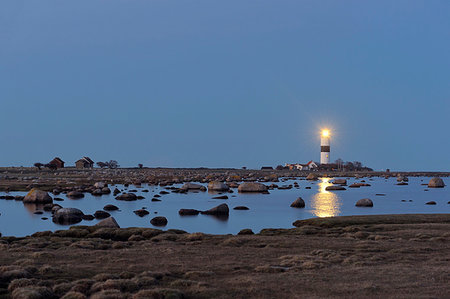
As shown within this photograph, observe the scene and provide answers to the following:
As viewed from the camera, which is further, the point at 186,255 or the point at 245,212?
the point at 245,212

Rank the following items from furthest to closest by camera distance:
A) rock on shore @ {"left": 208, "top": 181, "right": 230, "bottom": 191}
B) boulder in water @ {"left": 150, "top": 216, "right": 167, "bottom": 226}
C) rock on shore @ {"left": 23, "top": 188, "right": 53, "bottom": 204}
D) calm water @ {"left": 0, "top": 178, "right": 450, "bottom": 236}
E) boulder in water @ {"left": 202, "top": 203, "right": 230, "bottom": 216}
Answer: rock on shore @ {"left": 208, "top": 181, "right": 230, "bottom": 191}
rock on shore @ {"left": 23, "top": 188, "right": 53, "bottom": 204}
boulder in water @ {"left": 202, "top": 203, "right": 230, "bottom": 216}
boulder in water @ {"left": 150, "top": 216, "right": 167, "bottom": 226}
calm water @ {"left": 0, "top": 178, "right": 450, "bottom": 236}

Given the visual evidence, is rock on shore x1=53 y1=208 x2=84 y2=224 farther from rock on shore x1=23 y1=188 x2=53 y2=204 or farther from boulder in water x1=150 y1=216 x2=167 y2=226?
rock on shore x1=23 y1=188 x2=53 y2=204

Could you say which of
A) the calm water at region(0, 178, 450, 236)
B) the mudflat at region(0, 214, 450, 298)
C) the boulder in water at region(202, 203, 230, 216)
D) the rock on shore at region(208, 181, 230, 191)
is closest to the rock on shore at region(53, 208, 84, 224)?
the calm water at region(0, 178, 450, 236)

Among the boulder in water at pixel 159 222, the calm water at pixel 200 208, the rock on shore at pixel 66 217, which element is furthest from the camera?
the boulder in water at pixel 159 222

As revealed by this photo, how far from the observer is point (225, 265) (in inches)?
909

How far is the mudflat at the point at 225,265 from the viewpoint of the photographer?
17781 mm

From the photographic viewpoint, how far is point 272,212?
2381 inches

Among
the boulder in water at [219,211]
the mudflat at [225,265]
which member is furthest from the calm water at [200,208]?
the mudflat at [225,265]

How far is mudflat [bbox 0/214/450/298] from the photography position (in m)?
17.8

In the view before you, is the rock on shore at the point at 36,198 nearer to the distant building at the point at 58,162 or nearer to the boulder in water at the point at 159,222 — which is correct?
the boulder in water at the point at 159,222

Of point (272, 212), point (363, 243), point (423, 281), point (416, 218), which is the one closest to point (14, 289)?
point (423, 281)

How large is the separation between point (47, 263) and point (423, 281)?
18.1 m

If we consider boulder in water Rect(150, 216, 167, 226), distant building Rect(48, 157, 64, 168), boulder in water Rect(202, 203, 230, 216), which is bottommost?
boulder in water Rect(150, 216, 167, 226)

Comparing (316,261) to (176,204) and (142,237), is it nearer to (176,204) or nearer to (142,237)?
(142,237)
